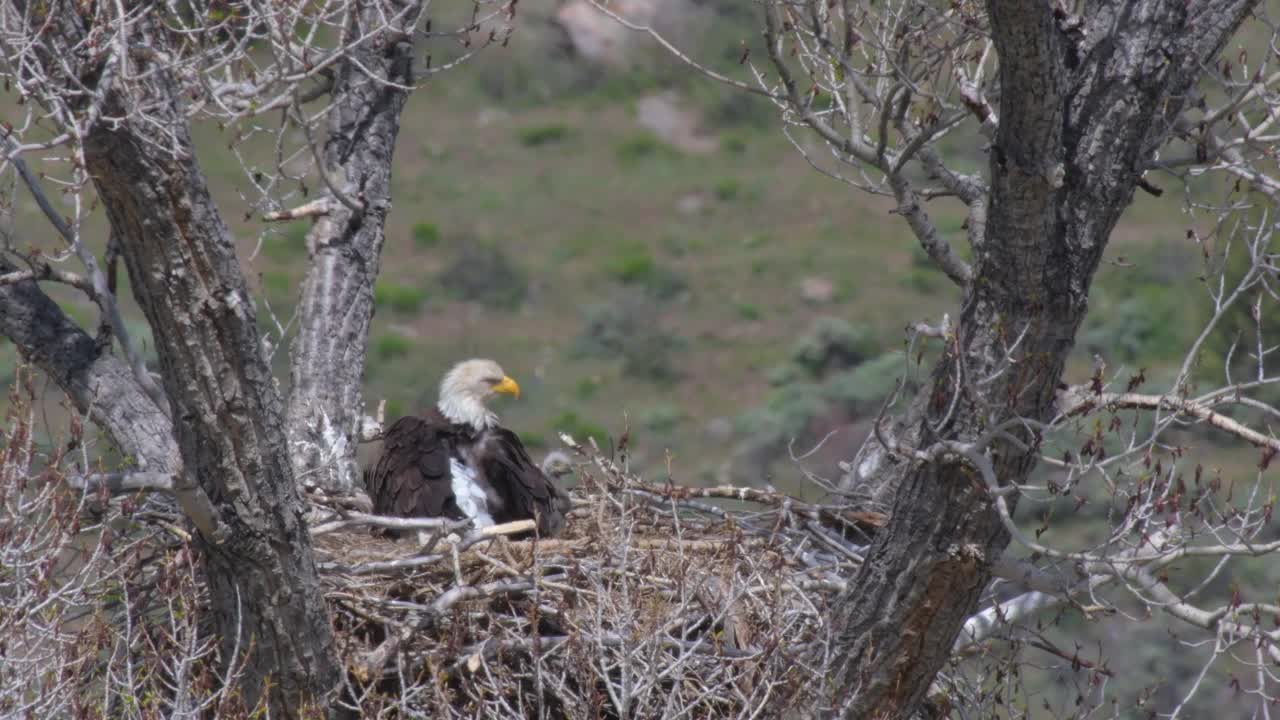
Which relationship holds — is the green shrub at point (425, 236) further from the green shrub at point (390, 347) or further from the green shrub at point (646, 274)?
the green shrub at point (390, 347)

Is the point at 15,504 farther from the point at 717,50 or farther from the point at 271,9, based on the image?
the point at 717,50

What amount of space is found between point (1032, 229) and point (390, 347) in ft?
94.7

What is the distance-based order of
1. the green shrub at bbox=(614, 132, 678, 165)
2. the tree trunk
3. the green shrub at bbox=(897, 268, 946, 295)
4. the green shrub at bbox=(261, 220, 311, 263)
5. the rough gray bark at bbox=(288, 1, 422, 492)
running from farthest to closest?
1. the green shrub at bbox=(614, 132, 678, 165)
2. the green shrub at bbox=(897, 268, 946, 295)
3. the green shrub at bbox=(261, 220, 311, 263)
4. the rough gray bark at bbox=(288, 1, 422, 492)
5. the tree trunk

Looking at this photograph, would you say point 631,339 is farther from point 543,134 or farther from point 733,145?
point 733,145

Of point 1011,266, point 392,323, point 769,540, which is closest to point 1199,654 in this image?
point 769,540

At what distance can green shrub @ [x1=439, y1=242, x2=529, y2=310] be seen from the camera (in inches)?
1420

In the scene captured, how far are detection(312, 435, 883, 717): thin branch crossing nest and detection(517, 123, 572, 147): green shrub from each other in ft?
127

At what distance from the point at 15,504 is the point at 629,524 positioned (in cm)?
259

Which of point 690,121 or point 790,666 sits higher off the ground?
point 690,121

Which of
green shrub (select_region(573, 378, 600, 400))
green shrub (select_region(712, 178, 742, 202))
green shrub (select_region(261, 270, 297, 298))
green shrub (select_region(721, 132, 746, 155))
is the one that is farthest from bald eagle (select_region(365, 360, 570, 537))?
green shrub (select_region(721, 132, 746, 155))

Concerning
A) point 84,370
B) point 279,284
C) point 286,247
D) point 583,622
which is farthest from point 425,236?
point 583,622

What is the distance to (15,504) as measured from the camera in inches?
247

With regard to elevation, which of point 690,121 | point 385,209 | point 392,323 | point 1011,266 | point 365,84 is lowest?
point 1011,266

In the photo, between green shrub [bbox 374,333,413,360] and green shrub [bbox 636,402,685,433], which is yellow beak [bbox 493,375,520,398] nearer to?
green shrub [bbox 636,402,685,433]
